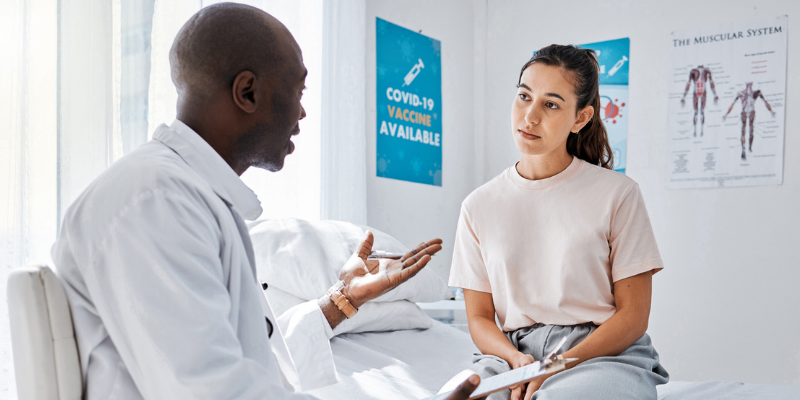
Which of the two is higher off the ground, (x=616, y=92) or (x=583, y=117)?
(x=616, y=92)

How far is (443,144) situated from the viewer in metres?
3.60

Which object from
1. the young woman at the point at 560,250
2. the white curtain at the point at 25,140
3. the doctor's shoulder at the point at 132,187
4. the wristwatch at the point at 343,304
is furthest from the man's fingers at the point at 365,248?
the white curtain at the point at 25,140

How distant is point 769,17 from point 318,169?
7.44 feet

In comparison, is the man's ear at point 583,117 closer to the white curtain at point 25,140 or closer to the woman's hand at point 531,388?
the woman's hand at point 531,388

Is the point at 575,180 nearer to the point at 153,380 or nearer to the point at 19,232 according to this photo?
the point at 153,380

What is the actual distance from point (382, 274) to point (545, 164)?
20.4 inches

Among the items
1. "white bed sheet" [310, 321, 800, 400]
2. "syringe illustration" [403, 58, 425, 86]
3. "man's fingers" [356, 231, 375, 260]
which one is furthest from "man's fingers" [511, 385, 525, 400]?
"syringe illustration" [403, 58, 425, 86]

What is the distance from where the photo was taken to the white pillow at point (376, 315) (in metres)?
1.97

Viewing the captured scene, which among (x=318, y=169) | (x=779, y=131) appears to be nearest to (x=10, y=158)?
(x=318, y=169)

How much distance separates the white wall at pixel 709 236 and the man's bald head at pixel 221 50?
2533mm

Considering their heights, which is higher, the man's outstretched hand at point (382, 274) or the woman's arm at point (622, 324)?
the man's outstretched hand at point (382, 274)

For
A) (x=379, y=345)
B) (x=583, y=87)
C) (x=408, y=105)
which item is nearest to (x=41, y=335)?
(x=583, y=87)

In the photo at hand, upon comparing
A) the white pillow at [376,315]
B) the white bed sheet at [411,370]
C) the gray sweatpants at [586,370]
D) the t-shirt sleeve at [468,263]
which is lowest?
the white bed sheet at [411,370]

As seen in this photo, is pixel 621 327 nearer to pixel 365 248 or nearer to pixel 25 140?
pixel 365 248
